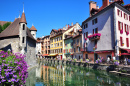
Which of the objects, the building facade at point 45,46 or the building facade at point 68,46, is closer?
the building facade at point 68,46

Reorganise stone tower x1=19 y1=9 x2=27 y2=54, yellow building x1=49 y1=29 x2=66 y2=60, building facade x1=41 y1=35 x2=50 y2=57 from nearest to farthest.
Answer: stone tower x1=19 y1=9 x2=27 y2=54 → yellow building x1=49 y1=29 x2=66 y2=60 → building facade x1=41 y1=35 x2=50 y2=57

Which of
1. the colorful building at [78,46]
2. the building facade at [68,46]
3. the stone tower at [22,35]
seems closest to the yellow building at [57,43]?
the building facade at [68,46]

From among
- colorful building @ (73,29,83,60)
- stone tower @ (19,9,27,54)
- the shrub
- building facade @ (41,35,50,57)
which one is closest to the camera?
the shrub

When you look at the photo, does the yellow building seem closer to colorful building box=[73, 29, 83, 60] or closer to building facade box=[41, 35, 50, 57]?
building facade box=[41, 35, 50, 57]

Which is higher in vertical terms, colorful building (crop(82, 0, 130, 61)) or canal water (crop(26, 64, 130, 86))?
colorful building (crop(82, 0, 130, 61))

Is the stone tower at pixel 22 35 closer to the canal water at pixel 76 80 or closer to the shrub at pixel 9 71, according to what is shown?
the canal water at pixel 76 80

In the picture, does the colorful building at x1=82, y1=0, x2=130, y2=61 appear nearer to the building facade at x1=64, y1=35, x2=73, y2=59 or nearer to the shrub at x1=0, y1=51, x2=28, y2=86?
the building facade at x1=64, y1=35, x2=73, y2=59

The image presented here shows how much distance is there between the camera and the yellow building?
5203 cm

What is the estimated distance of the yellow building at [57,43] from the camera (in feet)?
171

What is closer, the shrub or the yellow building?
the shrub

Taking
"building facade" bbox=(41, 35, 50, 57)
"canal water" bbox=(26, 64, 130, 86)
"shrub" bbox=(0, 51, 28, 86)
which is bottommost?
"canal water" bbox=(26, 64, 130, 86)

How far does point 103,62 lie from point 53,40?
130 feet

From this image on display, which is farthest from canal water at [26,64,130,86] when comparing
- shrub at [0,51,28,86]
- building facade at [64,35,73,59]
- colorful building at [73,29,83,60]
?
building facade at [64,35,73,59]

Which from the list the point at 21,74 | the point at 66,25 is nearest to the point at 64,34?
the point at 66,25
